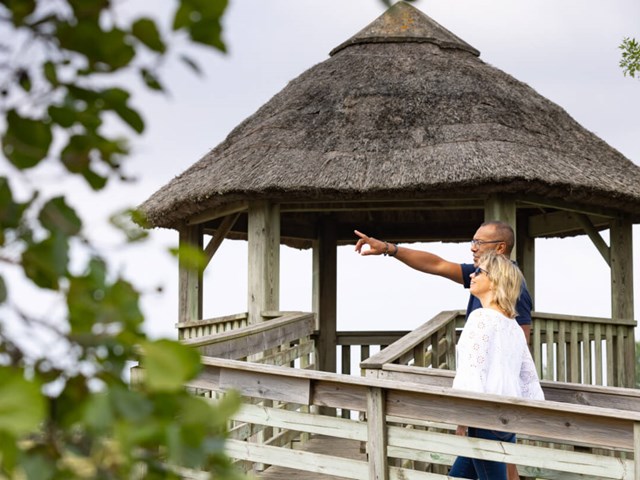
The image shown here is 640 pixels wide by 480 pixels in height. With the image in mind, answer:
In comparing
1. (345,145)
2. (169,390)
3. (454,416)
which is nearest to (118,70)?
(169,390)

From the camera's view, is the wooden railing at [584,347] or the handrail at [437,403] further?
the wooden railing at [584,347]

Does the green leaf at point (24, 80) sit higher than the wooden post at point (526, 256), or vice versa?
the wooden post at point (526, 256)

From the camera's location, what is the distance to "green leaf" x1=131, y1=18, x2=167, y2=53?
1040 mm

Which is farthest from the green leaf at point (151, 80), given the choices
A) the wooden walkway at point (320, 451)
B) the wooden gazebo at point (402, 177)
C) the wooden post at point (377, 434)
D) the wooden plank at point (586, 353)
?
the wooden plank at point (586, 353)

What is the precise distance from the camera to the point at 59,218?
1.04m

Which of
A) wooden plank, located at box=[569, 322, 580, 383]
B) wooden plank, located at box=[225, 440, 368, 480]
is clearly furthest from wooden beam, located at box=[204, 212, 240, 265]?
wooden plank, located at box=[225, 440, 368, 480]

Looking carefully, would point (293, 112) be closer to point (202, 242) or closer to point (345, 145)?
point (345, 145)

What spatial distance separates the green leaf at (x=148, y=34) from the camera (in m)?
1.04

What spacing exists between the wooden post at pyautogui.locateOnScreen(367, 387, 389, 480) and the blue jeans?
358mm

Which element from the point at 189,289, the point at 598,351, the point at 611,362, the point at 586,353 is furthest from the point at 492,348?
the point at 189,289

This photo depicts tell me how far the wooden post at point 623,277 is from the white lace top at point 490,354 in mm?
5293

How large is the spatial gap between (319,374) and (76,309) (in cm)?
367

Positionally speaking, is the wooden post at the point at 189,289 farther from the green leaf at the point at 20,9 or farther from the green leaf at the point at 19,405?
the green leaf at the point at 19,405

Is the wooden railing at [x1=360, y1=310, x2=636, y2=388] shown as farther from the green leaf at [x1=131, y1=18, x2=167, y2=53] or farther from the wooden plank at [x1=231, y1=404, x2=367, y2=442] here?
the green leaf at [x1=131, y1=18, x2=167, y2=53]
